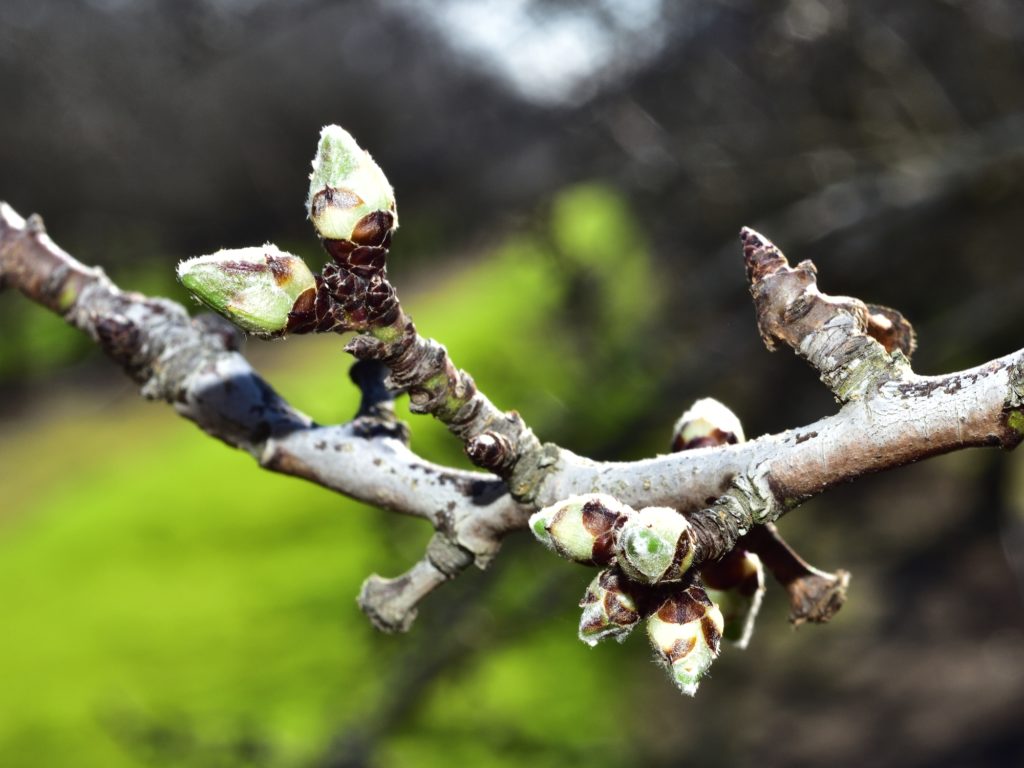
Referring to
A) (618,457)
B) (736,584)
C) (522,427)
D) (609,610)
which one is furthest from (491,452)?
(618,457)

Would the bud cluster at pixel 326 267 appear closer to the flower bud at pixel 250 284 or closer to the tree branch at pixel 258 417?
the flower bud at pixel 250 284

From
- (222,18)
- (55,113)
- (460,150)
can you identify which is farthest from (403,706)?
(55,113)

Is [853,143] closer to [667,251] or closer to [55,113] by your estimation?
[667,251]

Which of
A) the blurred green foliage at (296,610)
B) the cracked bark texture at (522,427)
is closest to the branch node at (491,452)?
the cracked bark texture at (522,427)

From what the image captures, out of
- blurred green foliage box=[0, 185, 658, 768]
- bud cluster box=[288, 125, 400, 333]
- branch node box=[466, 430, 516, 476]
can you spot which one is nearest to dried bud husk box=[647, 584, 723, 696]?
branch node box=[466, 430, 516, 476]

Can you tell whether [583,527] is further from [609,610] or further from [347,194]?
[347,194]

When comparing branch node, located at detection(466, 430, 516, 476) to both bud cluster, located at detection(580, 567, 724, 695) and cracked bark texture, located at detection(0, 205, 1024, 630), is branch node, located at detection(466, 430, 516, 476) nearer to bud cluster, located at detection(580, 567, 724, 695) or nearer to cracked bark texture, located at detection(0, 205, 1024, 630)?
cracked bark texture, located at detection(0, 205, 1024, 630)
